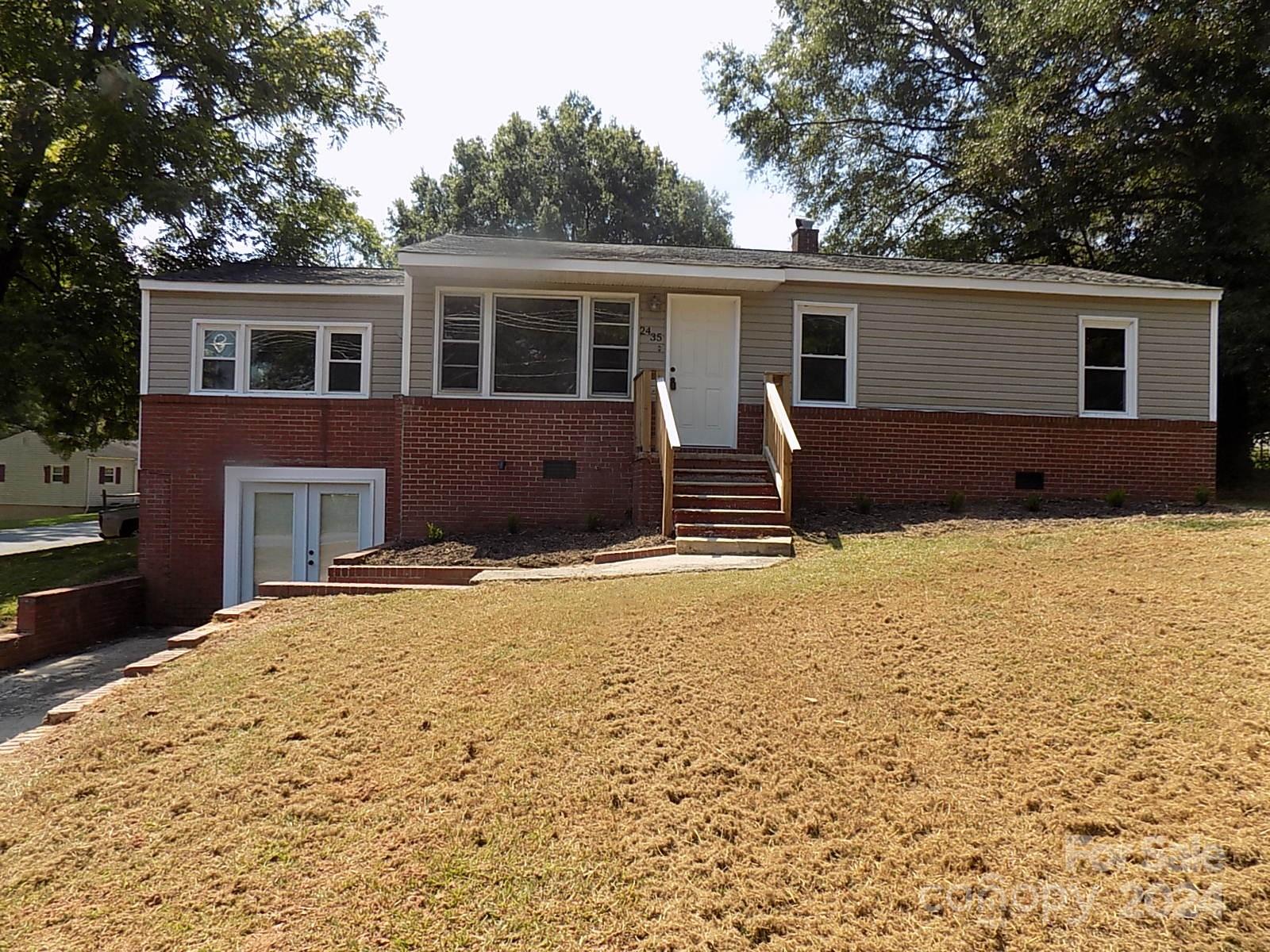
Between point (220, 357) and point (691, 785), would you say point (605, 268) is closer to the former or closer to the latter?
point (220, 357)

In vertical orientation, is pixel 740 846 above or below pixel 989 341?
below

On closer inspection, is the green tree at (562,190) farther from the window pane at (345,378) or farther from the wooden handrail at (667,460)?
the wooden handrail at (667,460)

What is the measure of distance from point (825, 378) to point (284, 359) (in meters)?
7.70

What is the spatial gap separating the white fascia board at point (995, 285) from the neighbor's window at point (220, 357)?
7925 millimetres

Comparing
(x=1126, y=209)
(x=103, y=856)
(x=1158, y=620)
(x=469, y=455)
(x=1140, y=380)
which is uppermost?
(x=1126, y=209)

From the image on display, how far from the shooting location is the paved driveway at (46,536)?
19.6m

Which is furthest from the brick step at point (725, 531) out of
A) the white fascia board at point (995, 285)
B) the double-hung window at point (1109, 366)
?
A: the double-hung window at point (1109, 366)

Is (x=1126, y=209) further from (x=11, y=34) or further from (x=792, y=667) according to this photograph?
(x=11, y=34)

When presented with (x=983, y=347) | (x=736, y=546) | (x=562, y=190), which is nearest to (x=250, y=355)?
(x=736, y=546)

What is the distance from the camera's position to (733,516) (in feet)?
28.4

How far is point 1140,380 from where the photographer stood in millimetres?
10930

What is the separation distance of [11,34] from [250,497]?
Answer: 9887 millimetres

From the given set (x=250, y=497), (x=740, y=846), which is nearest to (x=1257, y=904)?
(x=740, y=846)

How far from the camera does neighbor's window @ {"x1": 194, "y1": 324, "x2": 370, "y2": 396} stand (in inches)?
429
